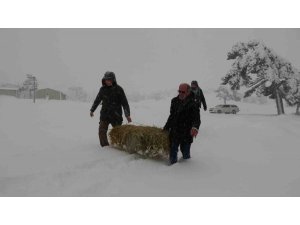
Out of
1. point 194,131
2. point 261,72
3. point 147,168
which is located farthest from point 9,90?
point 261,72

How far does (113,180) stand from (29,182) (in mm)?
1336

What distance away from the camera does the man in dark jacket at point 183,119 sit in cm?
612

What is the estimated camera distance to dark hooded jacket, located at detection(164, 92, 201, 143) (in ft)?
20.2

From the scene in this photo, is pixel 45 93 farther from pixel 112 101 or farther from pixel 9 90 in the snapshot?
pixel 112 101

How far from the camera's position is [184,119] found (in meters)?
6.21

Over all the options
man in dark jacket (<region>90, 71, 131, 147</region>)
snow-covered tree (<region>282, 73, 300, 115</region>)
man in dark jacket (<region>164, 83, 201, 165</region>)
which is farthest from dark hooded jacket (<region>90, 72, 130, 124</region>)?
snow-covered tree (<region>282, 73, 300, 115</region>)

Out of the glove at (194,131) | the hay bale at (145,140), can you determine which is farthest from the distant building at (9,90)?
the glove at (194,131)

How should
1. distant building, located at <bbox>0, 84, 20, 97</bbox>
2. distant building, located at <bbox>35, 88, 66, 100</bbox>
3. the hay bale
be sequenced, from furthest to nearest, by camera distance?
distant building, located at <bbox>35, 88, 66, 100</bbox> < distant building, located at <bbox>0, 84, 20, 97</bbox> < the hay bale


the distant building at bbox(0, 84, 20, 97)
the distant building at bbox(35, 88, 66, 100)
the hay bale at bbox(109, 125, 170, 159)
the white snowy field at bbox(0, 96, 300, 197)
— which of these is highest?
the distant building at bbox(35, 88, 66, 100)

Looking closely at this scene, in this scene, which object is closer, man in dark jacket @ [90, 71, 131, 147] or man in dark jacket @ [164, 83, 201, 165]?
man in dark jacket @ [164, 83, 201, 165]

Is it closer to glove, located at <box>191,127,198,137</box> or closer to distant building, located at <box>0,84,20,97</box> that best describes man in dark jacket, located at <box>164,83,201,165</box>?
glove, located at <box>191,127,198,137</box>

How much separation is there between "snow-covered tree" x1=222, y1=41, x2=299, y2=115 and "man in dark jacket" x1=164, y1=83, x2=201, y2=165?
60.1 ft

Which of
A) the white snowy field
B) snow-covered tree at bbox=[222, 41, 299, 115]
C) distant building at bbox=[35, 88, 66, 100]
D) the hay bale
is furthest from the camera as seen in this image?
snow-covered tree at bbox=[222, 41, 299, 115]

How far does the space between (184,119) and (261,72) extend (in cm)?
2074
